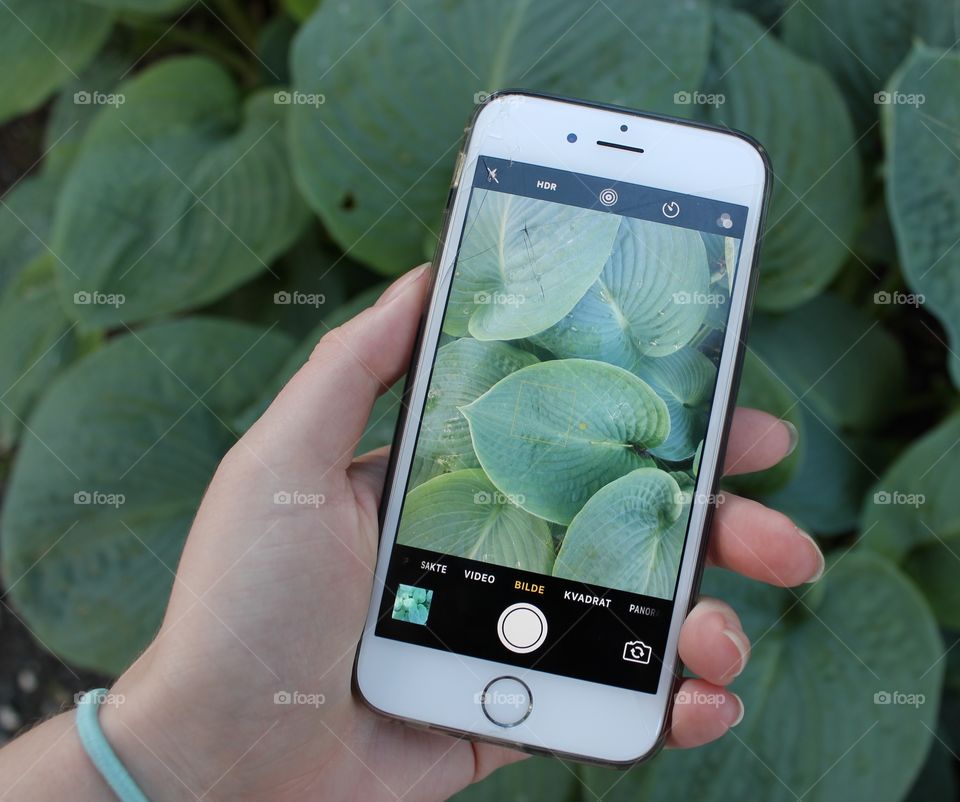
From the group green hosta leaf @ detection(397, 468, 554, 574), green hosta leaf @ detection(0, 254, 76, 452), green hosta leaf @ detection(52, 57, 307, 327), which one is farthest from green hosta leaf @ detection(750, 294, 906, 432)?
green hosta leaf @ detection(0, 254, 76, 452)

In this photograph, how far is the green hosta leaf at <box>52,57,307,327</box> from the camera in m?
0.92

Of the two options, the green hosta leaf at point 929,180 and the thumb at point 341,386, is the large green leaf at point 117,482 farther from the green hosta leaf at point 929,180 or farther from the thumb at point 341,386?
the green hosta leaf at point 929,180

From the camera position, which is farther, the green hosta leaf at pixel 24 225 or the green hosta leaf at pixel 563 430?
the green hosta leaf at pixel 24 225

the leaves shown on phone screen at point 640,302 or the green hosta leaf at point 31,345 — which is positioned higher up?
the leaves shown on phone screen at point 640,302

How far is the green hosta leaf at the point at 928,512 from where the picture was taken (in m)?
0.86

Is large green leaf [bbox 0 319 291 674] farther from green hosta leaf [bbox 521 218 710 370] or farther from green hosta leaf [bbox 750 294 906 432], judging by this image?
green hosta leaf [bbox 750 294 906 432]

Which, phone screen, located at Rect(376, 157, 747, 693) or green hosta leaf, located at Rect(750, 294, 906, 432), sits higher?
phone screen, located at Rect(376, 157, 747, 693)

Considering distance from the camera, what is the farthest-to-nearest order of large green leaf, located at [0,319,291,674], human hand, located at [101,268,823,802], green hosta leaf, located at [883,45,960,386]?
large green leaf, located at [0,319,291,674], green hosta leaf, located at [883,45,960,386], human hand, located at [101,268,823,802]

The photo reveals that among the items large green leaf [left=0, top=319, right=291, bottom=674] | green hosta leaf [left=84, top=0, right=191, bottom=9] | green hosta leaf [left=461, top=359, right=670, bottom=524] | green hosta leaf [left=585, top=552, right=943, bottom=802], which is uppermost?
green hosta leaf [left=84, top=0, right=191, bottom=9]

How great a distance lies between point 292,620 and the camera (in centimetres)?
A: 55

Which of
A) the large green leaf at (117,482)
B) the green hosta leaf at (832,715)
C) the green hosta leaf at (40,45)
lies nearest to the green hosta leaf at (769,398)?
the green hosta leaf at (832,715)

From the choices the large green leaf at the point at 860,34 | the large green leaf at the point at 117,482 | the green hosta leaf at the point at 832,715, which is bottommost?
the green hosta leaf at the point at 832,715

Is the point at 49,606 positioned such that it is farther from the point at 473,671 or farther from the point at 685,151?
the point at 685,151

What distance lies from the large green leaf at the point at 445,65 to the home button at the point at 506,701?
533 millimetres
